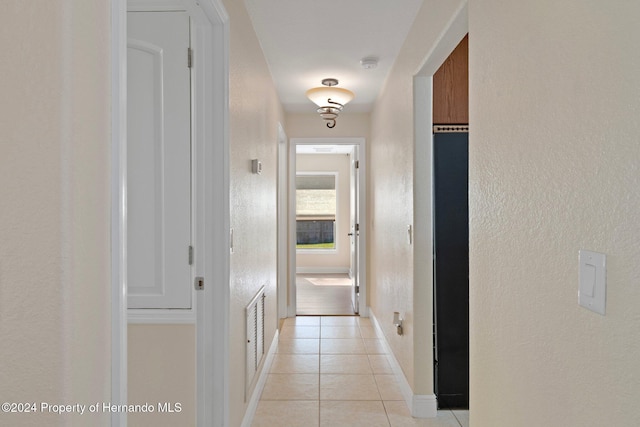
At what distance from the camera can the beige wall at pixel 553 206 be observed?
80 centimetres

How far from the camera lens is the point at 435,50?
2.20 m

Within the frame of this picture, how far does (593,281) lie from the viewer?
882mm

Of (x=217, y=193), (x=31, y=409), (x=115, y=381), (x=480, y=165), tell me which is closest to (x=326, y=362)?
(x=217, y=193)

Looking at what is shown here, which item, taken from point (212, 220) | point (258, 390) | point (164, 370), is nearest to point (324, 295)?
point (258, 390)

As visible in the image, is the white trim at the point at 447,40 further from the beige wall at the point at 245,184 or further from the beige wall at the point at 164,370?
the beige wall at the point at 164,370

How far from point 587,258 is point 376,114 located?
384 cm

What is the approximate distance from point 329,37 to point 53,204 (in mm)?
2543

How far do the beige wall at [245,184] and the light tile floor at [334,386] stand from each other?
0.37 metres

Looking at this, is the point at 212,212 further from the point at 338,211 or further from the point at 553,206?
the point at 338,211

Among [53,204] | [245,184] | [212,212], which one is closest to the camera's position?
[53,204]

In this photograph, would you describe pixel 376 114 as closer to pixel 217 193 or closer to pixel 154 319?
pixel 217 193

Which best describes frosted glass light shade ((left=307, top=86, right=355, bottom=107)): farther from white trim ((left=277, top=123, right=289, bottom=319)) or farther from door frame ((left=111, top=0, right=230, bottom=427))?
door frame ((left=111, top=0, right=230, bottom=427))

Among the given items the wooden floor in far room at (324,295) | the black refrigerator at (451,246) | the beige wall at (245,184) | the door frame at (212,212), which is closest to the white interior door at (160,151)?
the door frame at (212,212)

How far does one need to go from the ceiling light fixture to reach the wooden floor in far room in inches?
99.8
